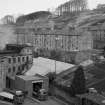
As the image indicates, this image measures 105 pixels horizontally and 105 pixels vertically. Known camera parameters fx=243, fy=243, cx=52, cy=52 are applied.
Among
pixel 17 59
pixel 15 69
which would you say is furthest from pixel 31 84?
pixel 17 59

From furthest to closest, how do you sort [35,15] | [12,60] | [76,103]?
[35,15], [12,60], [76,103]

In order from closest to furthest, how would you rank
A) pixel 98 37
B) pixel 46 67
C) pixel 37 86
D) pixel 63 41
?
pixel 37 86
pixel 46 67
pixel 63 41
pixel 98 37

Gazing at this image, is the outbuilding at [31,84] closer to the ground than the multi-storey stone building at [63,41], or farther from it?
closer to the ground

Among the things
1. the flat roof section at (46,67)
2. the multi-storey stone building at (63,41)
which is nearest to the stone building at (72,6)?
the multi-storey stone building at (63,41)

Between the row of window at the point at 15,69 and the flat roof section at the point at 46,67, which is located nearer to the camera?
the flat roof section at the point at 46,67

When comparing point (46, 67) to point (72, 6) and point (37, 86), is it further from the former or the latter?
point (72, 6)

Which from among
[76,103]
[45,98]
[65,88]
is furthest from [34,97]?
[76,103]

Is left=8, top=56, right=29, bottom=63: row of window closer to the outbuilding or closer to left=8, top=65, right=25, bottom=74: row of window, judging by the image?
left=8, top=65, right=25, bottom=74: row of window

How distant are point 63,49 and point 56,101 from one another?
26039 mm

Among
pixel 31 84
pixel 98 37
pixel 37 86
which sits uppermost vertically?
pixel 98 37

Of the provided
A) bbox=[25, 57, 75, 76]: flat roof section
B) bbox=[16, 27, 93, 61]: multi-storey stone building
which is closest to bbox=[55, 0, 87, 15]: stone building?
bbox=[16, 27, 93, 61]: multi-storey stone building

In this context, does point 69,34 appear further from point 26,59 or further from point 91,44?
point 26,59

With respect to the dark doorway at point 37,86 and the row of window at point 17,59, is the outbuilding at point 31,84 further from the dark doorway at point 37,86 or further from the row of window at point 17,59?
the row of window at point 17,59

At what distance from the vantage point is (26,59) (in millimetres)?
41875
